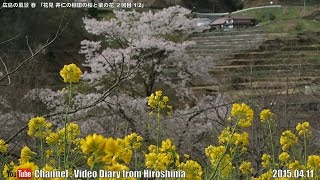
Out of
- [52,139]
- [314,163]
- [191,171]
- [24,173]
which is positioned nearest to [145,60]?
[52,139]

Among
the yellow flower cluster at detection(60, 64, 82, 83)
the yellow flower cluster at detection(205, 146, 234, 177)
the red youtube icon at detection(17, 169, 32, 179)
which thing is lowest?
the yellow flower cluster at detection(205, 146, 234, 177)

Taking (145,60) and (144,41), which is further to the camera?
(144,41)

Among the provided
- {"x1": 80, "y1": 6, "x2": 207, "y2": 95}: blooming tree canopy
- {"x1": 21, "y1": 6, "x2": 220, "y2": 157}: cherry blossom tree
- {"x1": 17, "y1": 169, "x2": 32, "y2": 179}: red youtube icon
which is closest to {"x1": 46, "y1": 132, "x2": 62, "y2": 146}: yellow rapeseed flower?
{"x1": 17, "y1": 169, "x2": 32, "y2": 179}: red youtube icon

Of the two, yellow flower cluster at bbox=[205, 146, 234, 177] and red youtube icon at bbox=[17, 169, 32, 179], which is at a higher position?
red youtube icon at bbox=[17, 169, 32, 179]

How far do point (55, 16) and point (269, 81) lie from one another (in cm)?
1040

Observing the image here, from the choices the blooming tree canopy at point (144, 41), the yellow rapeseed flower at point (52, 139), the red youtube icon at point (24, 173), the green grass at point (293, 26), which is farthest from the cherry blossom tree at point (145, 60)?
the green grass at point (293, 26)

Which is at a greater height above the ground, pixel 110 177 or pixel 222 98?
pixel 110 177

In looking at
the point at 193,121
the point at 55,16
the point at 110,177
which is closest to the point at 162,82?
the point at 193,121

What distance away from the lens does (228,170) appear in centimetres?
334

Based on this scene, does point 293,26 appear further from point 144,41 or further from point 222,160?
point 222,160

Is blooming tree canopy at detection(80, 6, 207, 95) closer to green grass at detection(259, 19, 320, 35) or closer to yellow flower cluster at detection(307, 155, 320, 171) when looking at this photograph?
yellow flower cluster at detection(307, 155, 320, 171)

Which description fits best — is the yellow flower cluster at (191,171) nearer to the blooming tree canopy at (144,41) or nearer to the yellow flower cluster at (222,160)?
the yellow flower cluster at (222,160)

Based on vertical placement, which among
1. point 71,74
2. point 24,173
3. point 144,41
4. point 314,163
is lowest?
point 314,163

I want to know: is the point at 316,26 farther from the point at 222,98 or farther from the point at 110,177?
the point at 110,177
